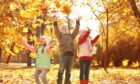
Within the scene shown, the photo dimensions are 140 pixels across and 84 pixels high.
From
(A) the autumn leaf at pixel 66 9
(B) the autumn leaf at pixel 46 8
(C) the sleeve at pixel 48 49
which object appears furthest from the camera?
(C) the sleeve at pixel 48 49

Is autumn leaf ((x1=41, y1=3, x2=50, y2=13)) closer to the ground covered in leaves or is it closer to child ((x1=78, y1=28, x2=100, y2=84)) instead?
child ((x1=78, y1=28, x2=100, y2=84))

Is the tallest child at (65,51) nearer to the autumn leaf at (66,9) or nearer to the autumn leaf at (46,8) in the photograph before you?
the autumn leaf at (46,8)

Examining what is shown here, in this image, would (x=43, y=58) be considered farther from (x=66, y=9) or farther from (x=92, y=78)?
(x=92, y=78)

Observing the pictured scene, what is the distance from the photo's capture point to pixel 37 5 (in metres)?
9.27

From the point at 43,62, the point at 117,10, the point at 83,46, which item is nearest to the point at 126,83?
the point at 83,46

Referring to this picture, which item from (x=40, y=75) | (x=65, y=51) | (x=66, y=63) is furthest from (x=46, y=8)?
(x=66, y=63)

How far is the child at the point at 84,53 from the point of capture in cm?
1112

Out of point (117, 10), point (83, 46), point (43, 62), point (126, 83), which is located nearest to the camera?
point (43, 62)

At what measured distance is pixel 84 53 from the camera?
11.2 meters

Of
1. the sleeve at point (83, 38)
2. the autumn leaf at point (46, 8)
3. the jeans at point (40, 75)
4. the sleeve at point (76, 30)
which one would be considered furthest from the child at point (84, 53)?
the autumn leaf at point (46, 8)

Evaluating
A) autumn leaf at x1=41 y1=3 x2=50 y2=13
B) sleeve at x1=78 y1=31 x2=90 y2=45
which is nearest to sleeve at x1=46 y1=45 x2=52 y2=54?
sleeve at x1=78 y1=31 x2=90 y2=45

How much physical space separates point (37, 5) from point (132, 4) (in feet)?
37.0

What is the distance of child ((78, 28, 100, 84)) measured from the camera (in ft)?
36.5

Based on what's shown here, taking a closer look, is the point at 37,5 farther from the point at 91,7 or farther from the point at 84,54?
the point at 91,7
